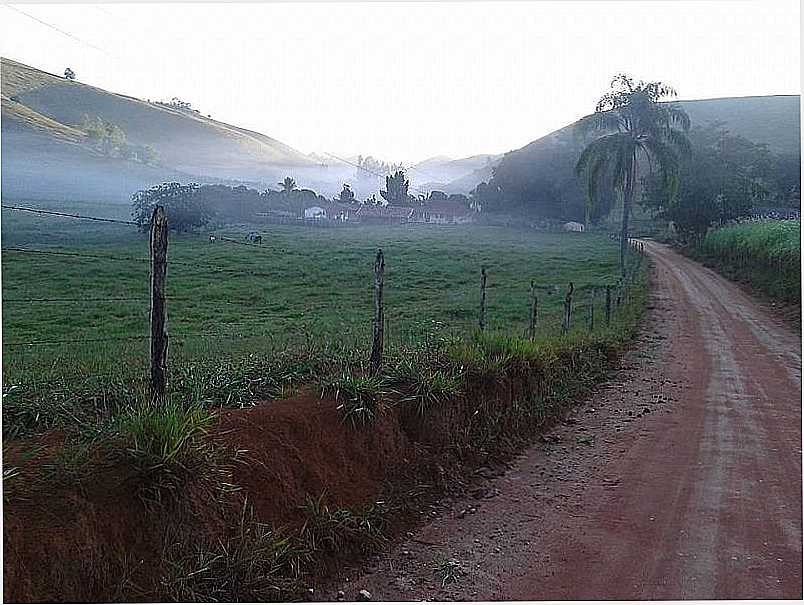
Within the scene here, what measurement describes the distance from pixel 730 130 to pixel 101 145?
32.3 metres

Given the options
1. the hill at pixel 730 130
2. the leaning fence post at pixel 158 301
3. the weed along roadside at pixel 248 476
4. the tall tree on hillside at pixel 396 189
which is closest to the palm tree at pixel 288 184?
the tall tree on hillside at pixel 396 189


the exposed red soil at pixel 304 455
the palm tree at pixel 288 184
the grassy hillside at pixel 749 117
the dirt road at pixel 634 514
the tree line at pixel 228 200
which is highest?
the grassy hillside at pixel 749 117

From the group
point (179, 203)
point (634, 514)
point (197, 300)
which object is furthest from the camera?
point (197, 300)

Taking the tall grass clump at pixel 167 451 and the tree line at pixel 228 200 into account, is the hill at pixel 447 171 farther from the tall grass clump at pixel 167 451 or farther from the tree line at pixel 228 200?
the tall grass clump at pixel 167 451

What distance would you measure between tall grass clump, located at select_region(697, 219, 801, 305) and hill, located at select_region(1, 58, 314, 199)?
38.3 ft

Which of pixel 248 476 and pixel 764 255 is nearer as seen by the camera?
pixel 248 476

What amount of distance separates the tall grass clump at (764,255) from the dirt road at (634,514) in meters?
9.72

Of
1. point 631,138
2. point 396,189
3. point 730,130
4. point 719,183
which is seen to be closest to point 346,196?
point 396,189

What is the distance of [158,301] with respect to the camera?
359 centimetres

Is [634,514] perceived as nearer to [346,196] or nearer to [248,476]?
[248,476]

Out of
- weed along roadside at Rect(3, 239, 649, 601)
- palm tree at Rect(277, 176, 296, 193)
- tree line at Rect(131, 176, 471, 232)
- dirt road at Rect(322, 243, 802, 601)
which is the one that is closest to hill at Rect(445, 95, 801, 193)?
tree line at Rect(131, 176, 471, 232)

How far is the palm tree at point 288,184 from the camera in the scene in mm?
12288

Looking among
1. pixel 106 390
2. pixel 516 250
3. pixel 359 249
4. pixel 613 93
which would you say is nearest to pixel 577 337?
pixel 106 390

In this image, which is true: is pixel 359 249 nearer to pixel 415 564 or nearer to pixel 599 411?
pixel 599 411
